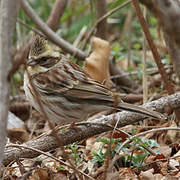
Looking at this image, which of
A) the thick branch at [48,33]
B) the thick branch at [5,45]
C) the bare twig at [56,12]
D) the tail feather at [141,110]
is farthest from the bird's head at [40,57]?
the bare twig at [56,12]

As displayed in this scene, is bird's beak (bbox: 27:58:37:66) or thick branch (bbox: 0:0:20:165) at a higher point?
thick branch (bbox: 0:0:20:165)

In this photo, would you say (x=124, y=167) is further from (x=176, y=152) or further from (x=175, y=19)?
(x=175, y=19)

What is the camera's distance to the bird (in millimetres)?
3631

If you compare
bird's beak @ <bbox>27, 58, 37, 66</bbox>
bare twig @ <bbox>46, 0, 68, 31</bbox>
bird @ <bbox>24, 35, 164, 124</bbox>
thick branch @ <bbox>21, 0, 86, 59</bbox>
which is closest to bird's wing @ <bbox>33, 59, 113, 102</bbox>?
bird @ <bbox>24, 35, 164, 124</bbox>

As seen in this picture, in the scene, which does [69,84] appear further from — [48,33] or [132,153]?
[48,33]

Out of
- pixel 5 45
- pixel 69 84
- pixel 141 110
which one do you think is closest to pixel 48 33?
pixel 69 84

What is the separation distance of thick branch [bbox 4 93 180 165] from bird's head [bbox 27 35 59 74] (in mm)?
710

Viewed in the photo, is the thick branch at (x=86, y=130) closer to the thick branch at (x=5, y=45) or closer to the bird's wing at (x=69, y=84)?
the bird's wing at (x=69, y=84)

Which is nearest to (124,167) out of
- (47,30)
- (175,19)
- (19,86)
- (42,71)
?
(42,71)

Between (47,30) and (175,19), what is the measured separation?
150 inches

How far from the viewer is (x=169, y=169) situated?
3287 millimetres

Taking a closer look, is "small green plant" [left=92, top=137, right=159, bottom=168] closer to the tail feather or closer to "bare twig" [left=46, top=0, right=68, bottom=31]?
the tail feather

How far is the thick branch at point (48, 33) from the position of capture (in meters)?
5.19

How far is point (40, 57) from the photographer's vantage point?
12.3 feet
